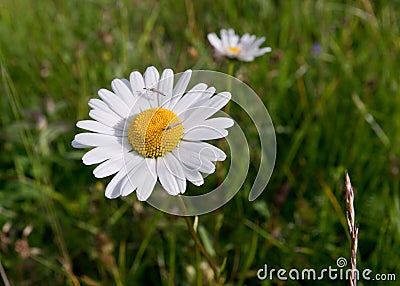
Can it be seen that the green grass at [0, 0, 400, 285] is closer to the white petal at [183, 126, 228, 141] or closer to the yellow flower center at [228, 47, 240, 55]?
the yellow flower center at [228, 47, 240, 55]

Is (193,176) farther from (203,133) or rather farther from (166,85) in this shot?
(166,85)

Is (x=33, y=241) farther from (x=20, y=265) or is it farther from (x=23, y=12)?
(x=23, y=12)

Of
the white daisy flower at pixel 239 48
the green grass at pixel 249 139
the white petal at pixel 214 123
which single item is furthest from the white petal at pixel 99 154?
the white daisy flower at pixel 239 48

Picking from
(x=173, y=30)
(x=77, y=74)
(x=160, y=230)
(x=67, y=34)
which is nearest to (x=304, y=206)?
(x=160, y=230)

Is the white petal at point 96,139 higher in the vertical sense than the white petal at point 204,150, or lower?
lower

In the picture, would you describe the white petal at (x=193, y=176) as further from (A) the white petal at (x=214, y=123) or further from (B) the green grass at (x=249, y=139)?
(B) the green grass at (x=249, y=139)
